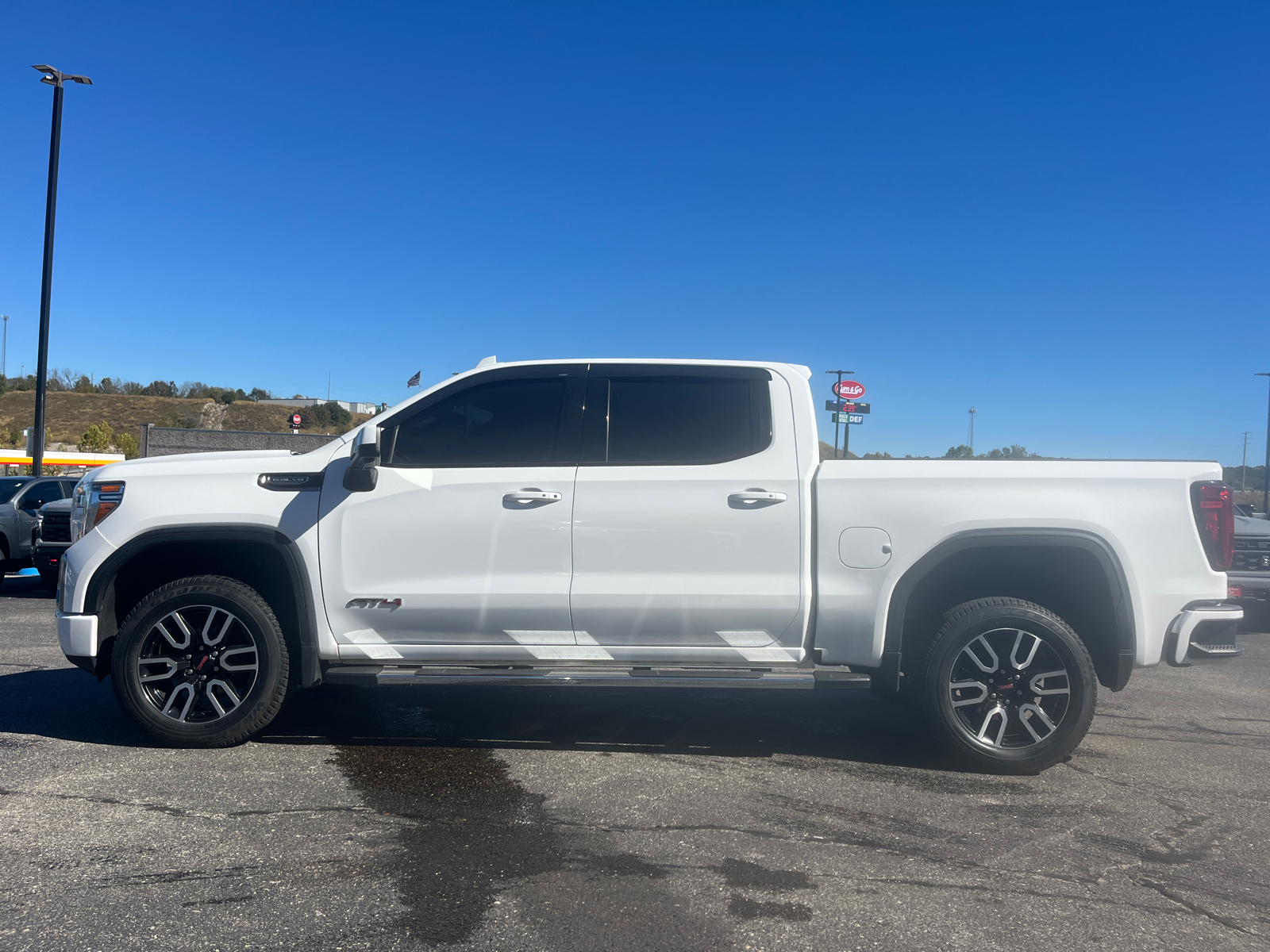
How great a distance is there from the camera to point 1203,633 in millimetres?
4555

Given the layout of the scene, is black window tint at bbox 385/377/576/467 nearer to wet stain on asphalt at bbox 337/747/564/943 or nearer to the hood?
wet stain on asphalt at bbox 337/747/564/943

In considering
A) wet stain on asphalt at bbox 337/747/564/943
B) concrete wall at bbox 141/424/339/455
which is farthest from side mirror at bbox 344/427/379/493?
concrete wall at bbox 141/424/339/455

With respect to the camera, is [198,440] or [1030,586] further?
[198,440]

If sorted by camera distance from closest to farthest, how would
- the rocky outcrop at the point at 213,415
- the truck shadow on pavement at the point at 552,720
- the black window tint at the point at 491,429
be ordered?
the black window tint at the point at 491,429, the truck shadow on pavement at the point at 552,720, the rocky outcrop at the point at 213,415

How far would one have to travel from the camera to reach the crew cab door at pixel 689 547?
462 cm

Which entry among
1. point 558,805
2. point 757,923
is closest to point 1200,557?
point 757,923

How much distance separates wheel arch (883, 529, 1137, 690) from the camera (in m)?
4.59

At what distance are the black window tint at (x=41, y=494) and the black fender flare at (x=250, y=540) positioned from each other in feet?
32.7

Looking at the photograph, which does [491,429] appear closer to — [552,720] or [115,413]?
[552,720]

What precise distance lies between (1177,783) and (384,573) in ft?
13.8

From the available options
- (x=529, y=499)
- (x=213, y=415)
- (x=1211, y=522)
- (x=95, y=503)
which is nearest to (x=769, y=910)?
(x=529, y=499)

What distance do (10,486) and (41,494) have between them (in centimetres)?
51

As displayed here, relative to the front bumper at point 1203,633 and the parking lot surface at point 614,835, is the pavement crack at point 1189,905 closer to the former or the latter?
the parking lot surface at point 614,835

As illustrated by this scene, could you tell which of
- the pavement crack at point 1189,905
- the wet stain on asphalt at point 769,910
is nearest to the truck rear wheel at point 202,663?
the wet stain on asphalt at point 769,910
